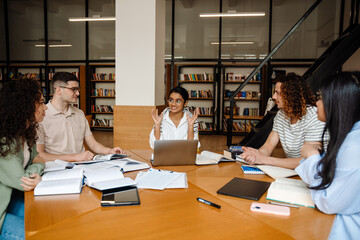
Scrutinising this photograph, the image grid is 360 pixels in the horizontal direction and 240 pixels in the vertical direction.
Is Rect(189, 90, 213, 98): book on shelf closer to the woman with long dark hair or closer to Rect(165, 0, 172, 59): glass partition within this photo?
Rect(165, 0, 172, 59): glass partition

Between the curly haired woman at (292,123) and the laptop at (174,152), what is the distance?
391 millimetres

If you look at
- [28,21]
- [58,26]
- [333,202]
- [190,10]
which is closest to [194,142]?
[333,202]

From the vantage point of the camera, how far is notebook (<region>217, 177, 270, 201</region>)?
4.68ft

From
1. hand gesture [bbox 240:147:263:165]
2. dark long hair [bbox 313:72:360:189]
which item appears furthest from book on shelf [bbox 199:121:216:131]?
dark long hair [bbox 313:72:360:189]

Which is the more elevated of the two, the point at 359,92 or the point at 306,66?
the point at 306,66

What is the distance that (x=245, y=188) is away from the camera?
153 cm

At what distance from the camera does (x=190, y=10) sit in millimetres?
8023

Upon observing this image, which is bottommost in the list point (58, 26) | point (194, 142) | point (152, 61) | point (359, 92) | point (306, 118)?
point (194, 142)

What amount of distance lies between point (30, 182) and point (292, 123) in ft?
6.36

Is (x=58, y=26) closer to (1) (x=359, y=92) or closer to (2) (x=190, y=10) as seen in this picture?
(2) (x=190, y=10)

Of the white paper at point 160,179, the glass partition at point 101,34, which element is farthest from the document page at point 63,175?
the glass partition at point 101,34

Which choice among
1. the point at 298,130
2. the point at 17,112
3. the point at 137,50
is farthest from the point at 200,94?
the point at 17,112

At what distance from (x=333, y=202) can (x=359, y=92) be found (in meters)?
0.46

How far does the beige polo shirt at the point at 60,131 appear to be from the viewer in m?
2.54
